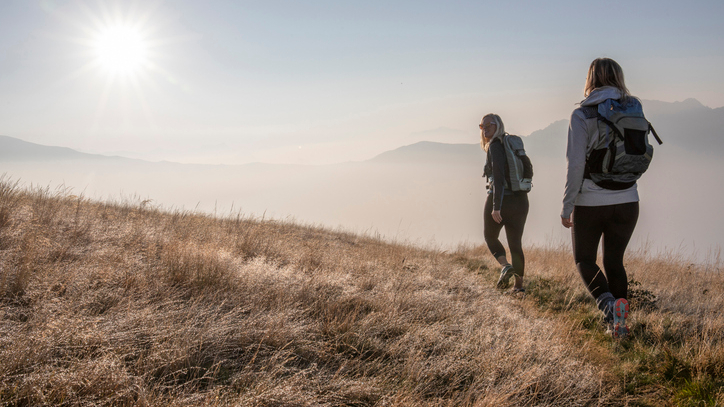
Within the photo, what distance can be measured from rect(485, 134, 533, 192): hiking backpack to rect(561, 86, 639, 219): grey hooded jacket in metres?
1.15

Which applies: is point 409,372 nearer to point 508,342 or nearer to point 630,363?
point 508,342

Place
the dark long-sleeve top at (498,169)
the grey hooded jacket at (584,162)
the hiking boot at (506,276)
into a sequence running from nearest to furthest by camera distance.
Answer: the grey hooded jacket at (584,162), the dark long-sleeve top at (498,169), the hiking boot at (506,276)

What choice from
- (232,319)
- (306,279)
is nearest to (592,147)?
(306,279)

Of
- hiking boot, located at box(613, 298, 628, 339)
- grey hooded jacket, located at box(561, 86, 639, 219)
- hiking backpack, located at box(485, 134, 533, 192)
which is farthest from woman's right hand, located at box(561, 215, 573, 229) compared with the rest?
hiking backpack, located at box(485, 134, 533, 192)

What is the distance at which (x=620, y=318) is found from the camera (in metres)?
2.80

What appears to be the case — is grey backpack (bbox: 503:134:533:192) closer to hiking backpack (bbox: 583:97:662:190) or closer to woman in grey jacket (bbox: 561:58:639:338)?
woman in grey jacket (bbox: 561:58:639:338)

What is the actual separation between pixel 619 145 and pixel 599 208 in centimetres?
52

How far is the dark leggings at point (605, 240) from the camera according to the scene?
9.05 ft

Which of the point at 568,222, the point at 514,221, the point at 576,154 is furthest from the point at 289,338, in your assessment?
the point at 514,221

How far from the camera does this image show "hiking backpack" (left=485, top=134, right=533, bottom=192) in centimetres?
405

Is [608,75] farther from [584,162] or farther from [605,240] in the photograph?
[605,240]

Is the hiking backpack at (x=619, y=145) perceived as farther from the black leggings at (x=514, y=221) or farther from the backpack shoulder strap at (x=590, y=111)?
the black leggings at (x=514, y=221)

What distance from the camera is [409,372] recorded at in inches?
79.0

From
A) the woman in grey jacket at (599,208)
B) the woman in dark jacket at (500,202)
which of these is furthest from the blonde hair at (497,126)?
the woman in grey jacket at (599,208)
